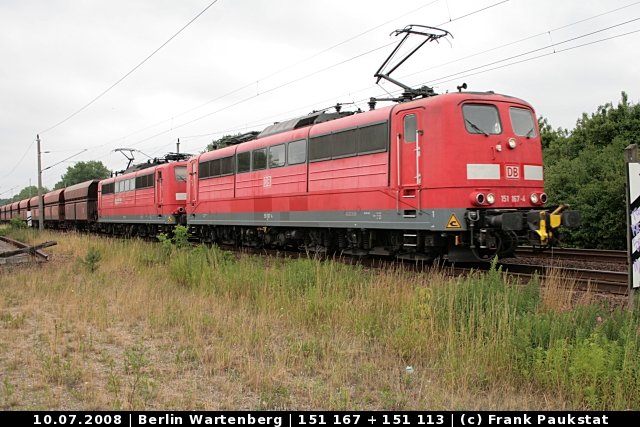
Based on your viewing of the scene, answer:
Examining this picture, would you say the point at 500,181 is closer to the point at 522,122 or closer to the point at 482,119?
the point at 482,119

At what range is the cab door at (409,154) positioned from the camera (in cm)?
1025

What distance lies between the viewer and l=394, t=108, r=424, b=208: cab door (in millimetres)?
10250

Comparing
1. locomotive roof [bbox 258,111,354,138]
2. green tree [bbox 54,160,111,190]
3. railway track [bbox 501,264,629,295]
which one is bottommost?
railway track [bbox 501,264,629,295]

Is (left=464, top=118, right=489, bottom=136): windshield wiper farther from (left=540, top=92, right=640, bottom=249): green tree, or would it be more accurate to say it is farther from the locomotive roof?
(left=540, top=92, right=640, bottom=249): green tree

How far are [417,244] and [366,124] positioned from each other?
9.24 ft

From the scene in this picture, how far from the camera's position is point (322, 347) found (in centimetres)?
578

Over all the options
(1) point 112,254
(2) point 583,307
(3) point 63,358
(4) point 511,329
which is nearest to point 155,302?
(3) point 63,358

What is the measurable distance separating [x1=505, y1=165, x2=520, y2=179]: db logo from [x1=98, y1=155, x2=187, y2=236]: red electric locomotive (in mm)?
15971

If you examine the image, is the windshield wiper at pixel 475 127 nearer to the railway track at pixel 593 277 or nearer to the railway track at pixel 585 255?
the railway track at pixel 593 277

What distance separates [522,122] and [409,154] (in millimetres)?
2365

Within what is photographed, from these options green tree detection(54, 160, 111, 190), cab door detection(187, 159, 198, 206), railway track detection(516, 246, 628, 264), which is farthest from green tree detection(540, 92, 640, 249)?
green tree detection(54, 160, 111, 190)
